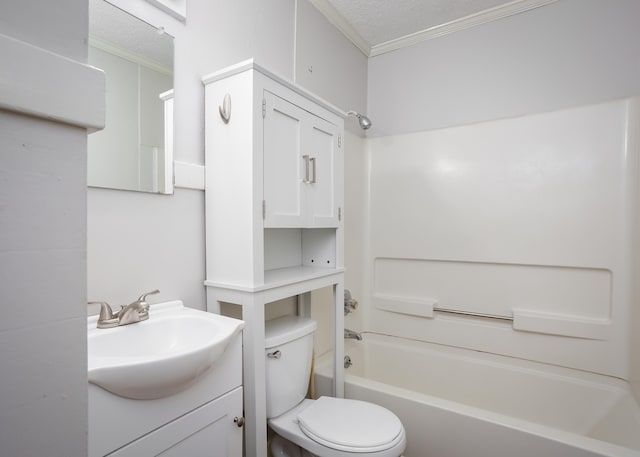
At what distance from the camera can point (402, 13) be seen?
208 cm

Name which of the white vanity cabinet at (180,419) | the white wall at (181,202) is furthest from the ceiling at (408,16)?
the white vanity cabinet at (180,419)

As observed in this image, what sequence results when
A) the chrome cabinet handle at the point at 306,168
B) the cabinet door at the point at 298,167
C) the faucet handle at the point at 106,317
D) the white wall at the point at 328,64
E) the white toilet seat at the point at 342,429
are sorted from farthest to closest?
the white wall at the point at 328,64
the chrome cabinet handle at the point at 306,168
the cabinet door at the point at 298,167
the white toilet seat at the point at 342,429
the faucet handle at the point at 106,317

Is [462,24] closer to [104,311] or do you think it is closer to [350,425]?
[350,425]

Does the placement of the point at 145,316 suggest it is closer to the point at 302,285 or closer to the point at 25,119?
the point at 302,285

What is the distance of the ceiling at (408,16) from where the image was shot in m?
2.00

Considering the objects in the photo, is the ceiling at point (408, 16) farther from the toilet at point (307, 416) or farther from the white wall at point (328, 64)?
the toilet at point (307, 416)

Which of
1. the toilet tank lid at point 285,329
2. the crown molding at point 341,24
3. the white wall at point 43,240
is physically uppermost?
the crown molding at point 341,24

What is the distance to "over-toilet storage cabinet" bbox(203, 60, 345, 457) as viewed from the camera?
1206 mm

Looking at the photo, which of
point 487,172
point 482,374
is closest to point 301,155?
point 487,172

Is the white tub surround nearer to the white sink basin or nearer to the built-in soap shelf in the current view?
the built-in soap shelf

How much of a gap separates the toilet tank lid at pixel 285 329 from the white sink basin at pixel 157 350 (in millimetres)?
292

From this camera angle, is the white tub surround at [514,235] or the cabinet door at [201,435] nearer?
the cabinet door at [201,435]

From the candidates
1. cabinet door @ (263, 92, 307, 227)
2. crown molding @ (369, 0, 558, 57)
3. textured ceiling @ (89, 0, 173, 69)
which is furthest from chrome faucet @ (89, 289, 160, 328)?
crown molding @ (369, 0, 558, 57)

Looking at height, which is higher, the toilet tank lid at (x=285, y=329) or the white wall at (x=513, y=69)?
the white wall at (x=513, y=69)
